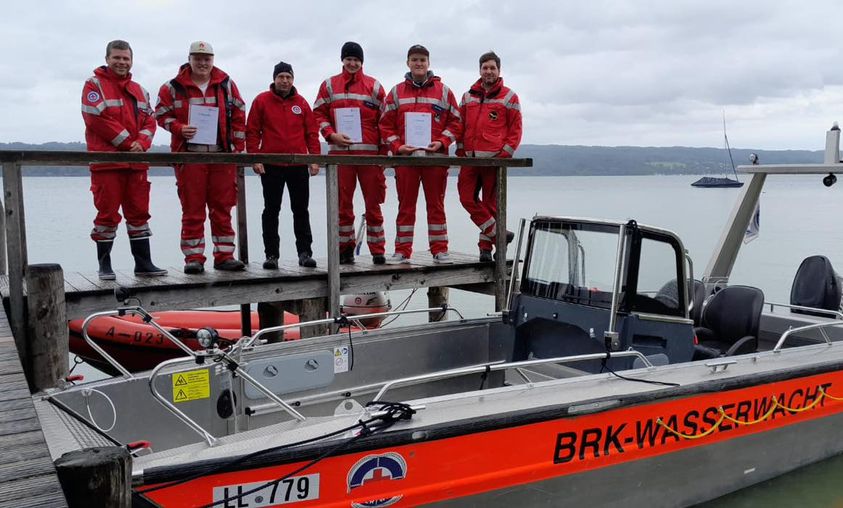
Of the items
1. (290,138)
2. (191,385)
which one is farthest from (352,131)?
(191,385)

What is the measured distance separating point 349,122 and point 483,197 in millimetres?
1487

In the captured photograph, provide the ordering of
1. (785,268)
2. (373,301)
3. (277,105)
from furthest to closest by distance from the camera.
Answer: (785,268)
(373,301)
(277,105)

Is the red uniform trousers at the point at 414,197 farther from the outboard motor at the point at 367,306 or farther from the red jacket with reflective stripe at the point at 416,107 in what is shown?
the outboard motor at the point at 367,306

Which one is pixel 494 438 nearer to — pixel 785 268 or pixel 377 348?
pixel 377 348

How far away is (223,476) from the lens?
3.20 metres

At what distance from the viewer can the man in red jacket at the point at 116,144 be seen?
585 cm

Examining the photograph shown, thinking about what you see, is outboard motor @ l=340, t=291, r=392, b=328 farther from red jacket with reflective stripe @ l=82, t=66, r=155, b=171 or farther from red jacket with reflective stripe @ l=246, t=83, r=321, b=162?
red jacket with reflective stripe @ l=82, t=66, r=155, b=171

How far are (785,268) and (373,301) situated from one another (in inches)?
422

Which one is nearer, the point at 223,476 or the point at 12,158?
the point at 223,476

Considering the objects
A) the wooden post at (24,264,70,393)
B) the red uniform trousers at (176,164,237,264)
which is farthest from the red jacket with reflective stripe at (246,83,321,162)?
the wooden post at (24,264,70,393)

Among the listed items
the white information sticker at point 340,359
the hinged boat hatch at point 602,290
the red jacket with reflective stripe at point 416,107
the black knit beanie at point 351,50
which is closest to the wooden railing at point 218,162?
the red jacket with reflective stripe at point 416,107

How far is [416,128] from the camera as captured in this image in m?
6.89

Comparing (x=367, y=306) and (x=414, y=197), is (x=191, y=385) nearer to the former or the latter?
(x=414, y=197)

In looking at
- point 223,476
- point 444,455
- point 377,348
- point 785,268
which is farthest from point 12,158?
point 785,268
